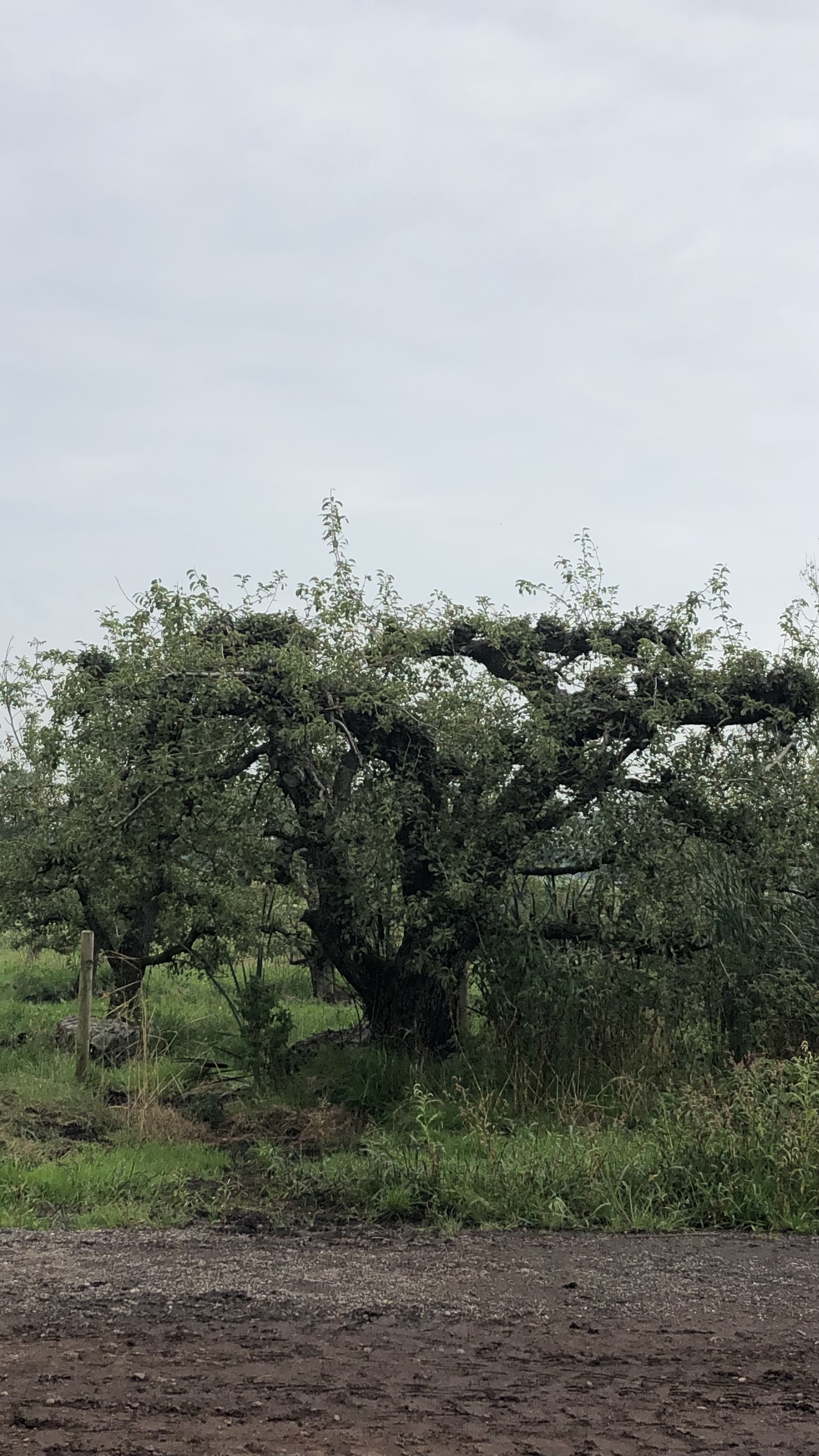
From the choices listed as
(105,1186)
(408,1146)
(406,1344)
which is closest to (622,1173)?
(408,1146)

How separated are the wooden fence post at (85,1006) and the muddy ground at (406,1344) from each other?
398 cm

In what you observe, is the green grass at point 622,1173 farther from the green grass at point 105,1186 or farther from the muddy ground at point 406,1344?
the green grass at point 105,1186

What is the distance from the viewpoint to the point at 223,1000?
18.3 m

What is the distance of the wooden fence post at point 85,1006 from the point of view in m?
11.1

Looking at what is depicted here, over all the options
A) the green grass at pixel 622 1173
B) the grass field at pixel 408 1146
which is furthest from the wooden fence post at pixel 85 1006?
the green grass at pixel 622 1173

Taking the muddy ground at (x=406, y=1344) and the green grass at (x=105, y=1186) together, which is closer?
the muddy ground at (x=406, y=1344)

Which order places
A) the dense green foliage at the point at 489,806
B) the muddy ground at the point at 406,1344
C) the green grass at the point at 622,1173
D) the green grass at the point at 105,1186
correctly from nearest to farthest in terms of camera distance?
the muddy ground at the point at 406,1344
the green grass at the point at 622,1173
the green grass at the point at 105,1186
the dense green foliage at the point at 489,806

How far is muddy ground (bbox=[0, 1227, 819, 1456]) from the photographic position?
4.04 metres

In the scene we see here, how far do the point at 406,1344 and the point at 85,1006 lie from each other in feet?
22.2

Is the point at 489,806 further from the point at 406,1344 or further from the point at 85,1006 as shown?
the point at 406,1344

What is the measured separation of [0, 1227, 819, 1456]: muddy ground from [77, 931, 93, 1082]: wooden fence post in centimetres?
398

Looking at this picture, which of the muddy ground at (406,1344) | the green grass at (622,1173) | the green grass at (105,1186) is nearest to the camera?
the muddy ground at (406,1344)

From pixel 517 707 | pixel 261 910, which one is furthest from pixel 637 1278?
pixel 261 910

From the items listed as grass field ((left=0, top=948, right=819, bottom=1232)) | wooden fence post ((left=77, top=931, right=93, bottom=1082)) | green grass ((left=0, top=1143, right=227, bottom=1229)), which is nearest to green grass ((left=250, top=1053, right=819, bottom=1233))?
grass field ((left=0, top=948, right=819, bottom=1232))
